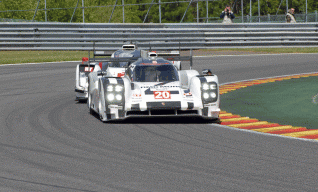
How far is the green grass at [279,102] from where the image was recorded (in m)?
11.0

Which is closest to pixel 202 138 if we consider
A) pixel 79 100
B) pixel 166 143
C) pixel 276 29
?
pixel 166 143

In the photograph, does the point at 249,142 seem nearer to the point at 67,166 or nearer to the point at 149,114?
the point at 149,114

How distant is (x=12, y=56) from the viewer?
28.4 meters

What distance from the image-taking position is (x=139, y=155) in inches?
300

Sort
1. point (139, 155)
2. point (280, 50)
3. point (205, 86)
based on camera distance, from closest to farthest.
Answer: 1. point (139, 155)
2. point (205, 86)
3. point (280, 50)

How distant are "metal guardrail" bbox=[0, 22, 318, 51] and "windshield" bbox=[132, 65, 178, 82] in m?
17.3

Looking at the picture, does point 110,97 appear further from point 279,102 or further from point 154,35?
point 154,35

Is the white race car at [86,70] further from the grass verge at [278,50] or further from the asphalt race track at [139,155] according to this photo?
the grass verge at [278,50]

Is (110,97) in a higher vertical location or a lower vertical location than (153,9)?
lower

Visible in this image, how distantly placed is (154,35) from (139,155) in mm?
23437

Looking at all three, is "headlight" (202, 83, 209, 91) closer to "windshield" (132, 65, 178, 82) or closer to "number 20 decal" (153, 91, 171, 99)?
"number 20 decal" (153, 91, 171, 99)

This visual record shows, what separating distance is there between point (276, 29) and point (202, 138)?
81.1 ft

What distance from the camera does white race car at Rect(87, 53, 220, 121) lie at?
1021 centimetres

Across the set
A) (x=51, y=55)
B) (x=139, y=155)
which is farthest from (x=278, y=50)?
(x=139, y=155)
